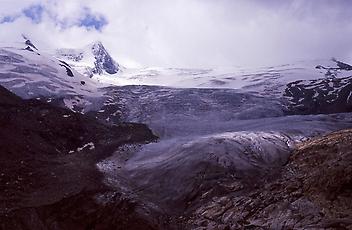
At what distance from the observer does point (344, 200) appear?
20.4m

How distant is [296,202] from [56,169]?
44.4 ft

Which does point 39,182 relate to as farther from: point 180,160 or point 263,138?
point 263,138

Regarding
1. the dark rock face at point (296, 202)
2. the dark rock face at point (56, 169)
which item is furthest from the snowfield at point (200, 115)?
the dark rock face at point (296, 202)

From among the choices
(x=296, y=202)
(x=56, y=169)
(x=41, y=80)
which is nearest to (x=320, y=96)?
(x=41, y=80)

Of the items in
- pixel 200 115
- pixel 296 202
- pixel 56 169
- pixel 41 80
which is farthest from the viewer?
pixel 41 80

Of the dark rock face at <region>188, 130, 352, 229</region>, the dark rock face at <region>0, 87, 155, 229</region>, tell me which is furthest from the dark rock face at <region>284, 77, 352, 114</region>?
the dark rock face at <region>188, 130, 352, 229</region>

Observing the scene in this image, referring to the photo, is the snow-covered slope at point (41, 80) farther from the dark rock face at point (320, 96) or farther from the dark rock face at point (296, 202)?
the dark rock face at point (296, 202)

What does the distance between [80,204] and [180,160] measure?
25.3ft

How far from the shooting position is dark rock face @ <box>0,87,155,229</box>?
2139 centimetres

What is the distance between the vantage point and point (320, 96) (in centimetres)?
6956

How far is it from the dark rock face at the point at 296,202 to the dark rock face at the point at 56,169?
3.31 metres

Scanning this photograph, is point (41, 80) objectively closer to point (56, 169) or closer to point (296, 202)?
point (56, 169)

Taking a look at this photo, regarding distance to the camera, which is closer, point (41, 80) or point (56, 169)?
point (56, 169)

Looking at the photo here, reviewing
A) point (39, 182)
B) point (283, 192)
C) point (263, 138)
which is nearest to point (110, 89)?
point (263, 138)
